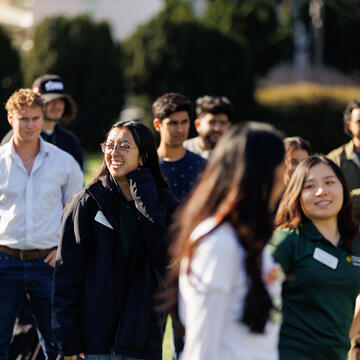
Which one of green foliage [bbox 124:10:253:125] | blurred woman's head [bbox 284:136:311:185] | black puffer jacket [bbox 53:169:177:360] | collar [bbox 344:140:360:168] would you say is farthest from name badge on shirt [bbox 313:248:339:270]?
green foliage [bbox 124:10:253:125]

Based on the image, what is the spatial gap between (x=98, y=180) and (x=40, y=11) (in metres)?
41.0

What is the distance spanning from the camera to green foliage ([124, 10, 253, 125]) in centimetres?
2331

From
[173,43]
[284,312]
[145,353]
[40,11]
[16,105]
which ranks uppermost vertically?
[40,11]

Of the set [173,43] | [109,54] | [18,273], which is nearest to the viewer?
[18,273]

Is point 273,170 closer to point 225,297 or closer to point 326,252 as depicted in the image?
point 225,297

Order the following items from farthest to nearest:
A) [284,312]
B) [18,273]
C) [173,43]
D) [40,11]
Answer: [40,11] → [173,43] → [18,273] → [284,312]

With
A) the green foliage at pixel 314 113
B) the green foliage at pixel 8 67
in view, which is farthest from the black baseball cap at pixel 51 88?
the green foliage at pixel 8 67

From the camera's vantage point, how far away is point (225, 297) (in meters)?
2.30

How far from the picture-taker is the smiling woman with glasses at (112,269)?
3.70 m

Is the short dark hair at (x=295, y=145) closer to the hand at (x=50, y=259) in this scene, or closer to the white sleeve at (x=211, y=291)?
the hand at (x=50, y=259)

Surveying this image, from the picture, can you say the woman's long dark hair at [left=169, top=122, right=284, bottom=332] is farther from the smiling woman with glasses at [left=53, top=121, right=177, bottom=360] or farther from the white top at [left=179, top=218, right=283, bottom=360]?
the smiling woman with glasses at [left=53, top=121, right=177, bottom=360]

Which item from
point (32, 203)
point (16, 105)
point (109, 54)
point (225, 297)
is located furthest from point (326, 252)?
point (109, 54)

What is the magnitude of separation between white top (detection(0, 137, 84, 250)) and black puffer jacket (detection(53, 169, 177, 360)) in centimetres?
121

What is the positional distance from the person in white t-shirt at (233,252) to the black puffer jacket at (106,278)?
1291mm
